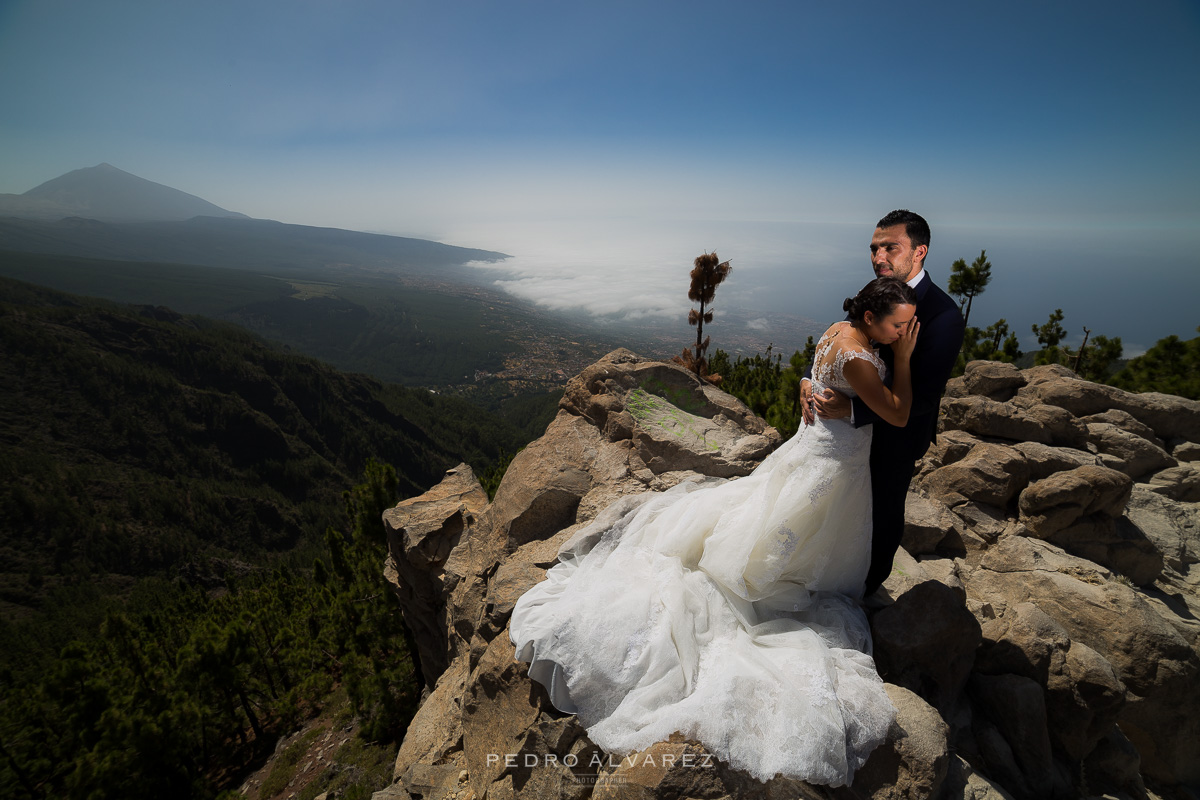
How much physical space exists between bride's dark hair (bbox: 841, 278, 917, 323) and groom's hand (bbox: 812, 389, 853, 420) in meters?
0.62

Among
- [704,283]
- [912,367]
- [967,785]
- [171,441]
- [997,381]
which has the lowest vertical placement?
[171,441]

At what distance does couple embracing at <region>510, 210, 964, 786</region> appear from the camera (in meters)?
3.03

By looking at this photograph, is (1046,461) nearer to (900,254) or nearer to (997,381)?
(997,381)

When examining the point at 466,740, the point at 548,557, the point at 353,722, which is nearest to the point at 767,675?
the point at 548,557

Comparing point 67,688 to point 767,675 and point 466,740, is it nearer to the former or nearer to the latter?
point 466,740

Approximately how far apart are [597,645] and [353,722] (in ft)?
80.2

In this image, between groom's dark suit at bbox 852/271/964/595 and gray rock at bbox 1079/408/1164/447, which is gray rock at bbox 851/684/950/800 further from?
gray rock at bbox 1079/408/1164/447

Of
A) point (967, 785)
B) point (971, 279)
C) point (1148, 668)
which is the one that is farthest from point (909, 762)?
point (971, 279)

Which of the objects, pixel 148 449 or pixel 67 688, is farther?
pixel 148 449

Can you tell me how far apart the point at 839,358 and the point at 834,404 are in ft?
1.28

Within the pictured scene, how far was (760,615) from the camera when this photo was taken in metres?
3.97

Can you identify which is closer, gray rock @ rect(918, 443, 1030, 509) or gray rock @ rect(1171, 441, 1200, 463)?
gray rock @ rect(918, 443, 1030, 509)

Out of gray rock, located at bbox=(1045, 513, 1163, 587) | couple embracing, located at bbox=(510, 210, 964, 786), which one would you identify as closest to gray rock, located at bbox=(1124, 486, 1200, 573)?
gray rock, located at bbox=(1045, 513, 1163, 587)

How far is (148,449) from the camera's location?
399 ft
